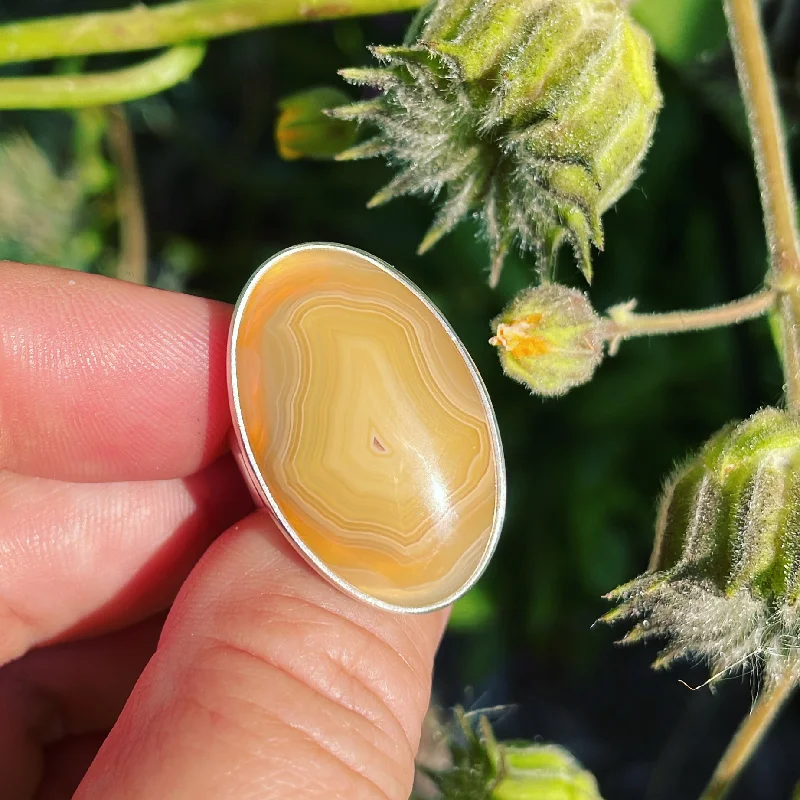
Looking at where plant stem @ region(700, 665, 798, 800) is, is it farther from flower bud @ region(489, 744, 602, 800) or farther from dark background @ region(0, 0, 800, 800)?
dark background @ region(0, 0, 800, 800)

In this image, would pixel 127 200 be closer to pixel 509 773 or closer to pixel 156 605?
pixel 156 605

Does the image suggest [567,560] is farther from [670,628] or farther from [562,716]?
[670,628]

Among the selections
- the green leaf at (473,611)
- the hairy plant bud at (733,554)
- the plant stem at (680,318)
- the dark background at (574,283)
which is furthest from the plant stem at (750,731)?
the green leaf at (473,611)

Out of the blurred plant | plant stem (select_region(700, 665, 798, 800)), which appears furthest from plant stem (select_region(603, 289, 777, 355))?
the blurred plant

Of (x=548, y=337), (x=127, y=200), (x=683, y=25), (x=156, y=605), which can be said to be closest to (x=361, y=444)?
(x=548, y=337)

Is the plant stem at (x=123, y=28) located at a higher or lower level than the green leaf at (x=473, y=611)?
higher

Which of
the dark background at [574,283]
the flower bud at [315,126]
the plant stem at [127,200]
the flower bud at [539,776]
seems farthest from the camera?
the plant stem at [127,200]

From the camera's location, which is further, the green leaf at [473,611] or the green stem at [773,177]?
the green leaf at [473,611]

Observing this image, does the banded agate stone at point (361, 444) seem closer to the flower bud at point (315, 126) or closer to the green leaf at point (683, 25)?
the flower bud at point (315, 126)
